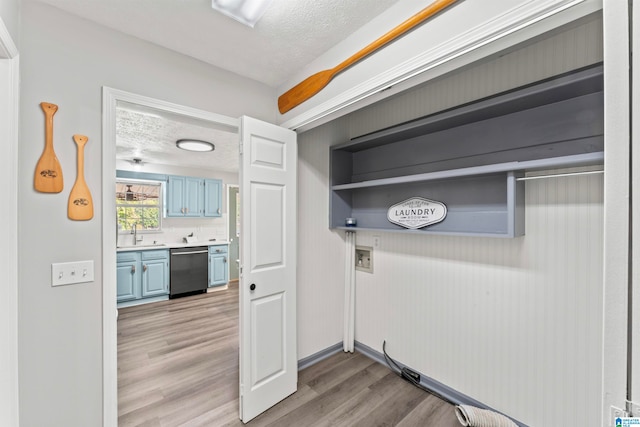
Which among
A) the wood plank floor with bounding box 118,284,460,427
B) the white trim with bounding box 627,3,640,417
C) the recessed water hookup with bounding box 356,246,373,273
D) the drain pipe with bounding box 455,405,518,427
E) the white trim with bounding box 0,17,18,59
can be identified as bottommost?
the wood plank floor with bounding box 118,284,460,427

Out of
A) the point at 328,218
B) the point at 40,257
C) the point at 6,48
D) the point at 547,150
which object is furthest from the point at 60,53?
the point at 547,150

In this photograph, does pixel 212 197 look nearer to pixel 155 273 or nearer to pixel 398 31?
pixel 155 273

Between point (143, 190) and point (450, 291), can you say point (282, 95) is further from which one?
point (143, 190)

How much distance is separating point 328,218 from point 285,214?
699 millimetres

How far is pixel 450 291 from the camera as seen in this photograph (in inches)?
80.0

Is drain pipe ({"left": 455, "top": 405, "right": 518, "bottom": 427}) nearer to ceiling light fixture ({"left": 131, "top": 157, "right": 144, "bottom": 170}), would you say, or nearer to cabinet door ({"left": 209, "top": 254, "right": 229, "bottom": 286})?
cabinet door ({"left": 209, "top": 254, "right": 229, "bottom": 286})

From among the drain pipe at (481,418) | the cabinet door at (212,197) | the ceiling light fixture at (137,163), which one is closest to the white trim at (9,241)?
the drain pipe at (481,418)

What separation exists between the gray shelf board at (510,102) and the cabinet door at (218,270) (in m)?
4.10

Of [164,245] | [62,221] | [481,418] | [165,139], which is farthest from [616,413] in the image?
[164,245]

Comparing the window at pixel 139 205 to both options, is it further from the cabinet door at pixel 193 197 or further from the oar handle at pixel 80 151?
the oar handle at pixel 80 151

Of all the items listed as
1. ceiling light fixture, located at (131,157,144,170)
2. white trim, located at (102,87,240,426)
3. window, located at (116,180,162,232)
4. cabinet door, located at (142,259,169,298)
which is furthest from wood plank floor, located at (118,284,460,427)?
ceiling light fixture, located at (131,157,144,170)

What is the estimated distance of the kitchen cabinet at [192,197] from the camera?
16.1ft

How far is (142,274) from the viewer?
4352mm

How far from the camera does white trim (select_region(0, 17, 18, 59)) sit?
103cm
